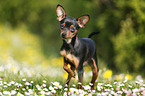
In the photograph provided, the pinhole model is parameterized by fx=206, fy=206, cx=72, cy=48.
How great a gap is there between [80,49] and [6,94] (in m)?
1.35

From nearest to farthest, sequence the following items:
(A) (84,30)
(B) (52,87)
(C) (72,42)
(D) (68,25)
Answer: (D) (68,25)
(C) (72,42)
(B) (52,87)
(A) (84,30)

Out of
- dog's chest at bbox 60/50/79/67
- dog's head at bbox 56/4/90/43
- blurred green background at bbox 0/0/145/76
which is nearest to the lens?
dog's head at bbox 56/4/90/43

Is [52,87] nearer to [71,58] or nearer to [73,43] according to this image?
[71,58]

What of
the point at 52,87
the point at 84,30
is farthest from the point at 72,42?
the point at 84,30

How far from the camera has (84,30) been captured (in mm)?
9500

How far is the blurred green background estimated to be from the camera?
807cm

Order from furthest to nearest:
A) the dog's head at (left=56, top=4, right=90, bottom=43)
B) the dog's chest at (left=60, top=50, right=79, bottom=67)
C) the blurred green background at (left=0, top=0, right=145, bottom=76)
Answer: the blurred green background at (left=0, top=0, right=145, bottom=76) → the dog's chest at (left=60, top=50, right=79, bottom=67) → the dog's head at (left=56, top=4, right=90, bottom=43)

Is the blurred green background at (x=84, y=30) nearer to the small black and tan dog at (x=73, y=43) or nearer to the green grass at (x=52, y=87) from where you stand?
the green grass at (x=52, y=87)

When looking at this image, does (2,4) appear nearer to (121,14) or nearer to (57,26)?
(57,26)

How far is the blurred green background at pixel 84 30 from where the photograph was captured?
807cm

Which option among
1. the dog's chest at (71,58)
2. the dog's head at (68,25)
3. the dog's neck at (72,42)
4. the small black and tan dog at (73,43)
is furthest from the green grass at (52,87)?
the dog's head at (68,25)

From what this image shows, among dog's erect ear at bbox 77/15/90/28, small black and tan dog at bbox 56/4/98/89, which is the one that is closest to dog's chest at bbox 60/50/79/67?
small black and tan dog at bbox 56/4/98/89

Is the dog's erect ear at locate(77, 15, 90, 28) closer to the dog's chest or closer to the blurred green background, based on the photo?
the dog's chest

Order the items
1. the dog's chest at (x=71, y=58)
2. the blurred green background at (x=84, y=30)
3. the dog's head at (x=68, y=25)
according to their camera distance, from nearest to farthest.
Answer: the dog's head at (x=68, y=25), the dog's chest at (x=71, y=58), the blurred green background at (x=84, y=30)
